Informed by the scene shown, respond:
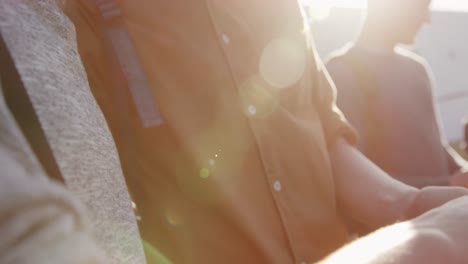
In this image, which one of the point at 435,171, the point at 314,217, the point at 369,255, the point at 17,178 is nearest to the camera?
the point at 17,178

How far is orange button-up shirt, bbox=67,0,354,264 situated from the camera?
1180mm

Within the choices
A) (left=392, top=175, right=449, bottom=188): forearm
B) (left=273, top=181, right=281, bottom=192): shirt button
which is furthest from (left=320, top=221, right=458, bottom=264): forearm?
(left=392, top=175, right=449, bottom=188): forearm

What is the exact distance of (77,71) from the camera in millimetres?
636

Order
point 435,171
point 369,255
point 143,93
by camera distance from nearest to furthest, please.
A: 1. point 369,255
2. point 143,93
3. point 435,171

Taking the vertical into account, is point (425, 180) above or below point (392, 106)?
below

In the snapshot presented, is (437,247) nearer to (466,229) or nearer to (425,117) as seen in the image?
(466,229)

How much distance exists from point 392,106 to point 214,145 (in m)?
1.98

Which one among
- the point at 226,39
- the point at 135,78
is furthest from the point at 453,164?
the point at 135,78

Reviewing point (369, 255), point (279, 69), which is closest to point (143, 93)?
point (279, 69)

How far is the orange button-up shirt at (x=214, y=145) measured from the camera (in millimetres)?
1180

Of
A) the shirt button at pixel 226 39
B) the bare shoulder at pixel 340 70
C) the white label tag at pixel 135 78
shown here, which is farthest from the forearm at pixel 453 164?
the white label tag at pixel 135 78

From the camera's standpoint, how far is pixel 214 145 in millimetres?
1203

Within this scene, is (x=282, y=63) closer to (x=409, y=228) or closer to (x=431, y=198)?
(x=431, y=198)

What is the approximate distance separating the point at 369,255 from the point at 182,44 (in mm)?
787
